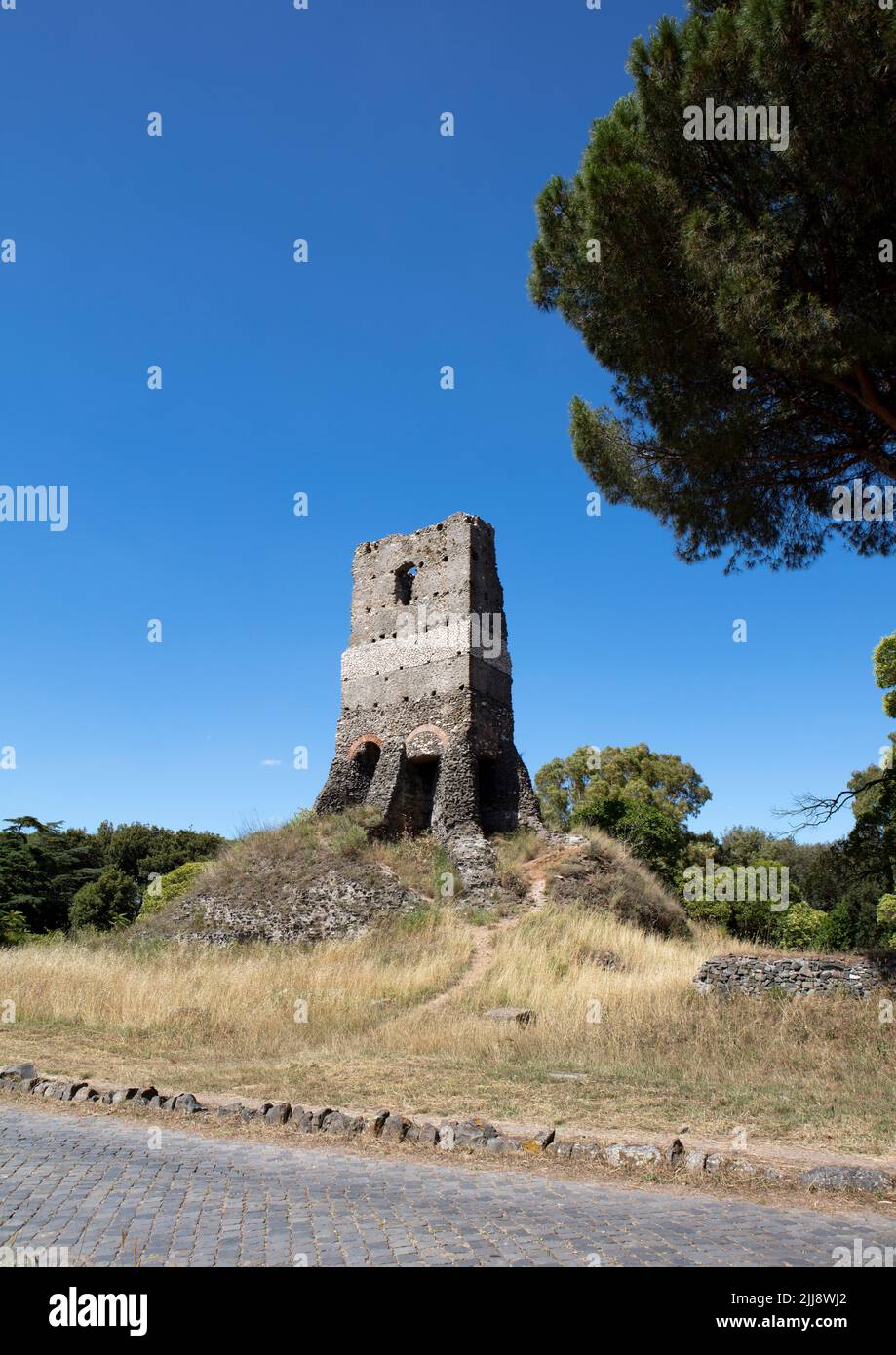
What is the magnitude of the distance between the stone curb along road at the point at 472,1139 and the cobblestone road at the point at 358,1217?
0.48 metres

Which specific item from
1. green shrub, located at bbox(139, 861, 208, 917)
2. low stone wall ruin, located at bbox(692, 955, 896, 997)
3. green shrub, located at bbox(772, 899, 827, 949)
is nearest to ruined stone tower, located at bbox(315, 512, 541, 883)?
low stone wall ruin, located at bbox(692, 955, 896, 997)

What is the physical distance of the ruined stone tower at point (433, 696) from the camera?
21781mm

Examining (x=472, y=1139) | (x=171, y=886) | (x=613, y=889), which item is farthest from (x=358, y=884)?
(x=171, y=886)

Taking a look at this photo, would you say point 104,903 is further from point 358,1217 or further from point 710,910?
point 358,1217

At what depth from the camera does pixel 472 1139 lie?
668cm

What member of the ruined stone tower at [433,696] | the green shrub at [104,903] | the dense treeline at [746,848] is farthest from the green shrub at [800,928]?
the green shrub at [104,903]

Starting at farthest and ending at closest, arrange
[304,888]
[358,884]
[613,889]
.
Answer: [304,888]
[613,889]
[358,884]

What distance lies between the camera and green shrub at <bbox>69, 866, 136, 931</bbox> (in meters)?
34.2

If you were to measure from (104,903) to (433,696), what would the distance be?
20.3 meters

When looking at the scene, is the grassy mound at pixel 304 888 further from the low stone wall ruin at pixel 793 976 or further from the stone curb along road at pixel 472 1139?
the stone curb along road at pixel 472 1139

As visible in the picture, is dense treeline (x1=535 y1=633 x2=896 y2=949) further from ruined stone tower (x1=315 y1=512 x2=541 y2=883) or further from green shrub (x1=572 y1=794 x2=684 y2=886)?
ruined stone tower (x1=315 y1=512 x2=541 y2=883)

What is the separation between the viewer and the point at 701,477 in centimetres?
1232

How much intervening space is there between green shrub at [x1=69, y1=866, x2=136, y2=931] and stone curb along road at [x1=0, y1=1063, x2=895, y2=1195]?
2693 centimetres

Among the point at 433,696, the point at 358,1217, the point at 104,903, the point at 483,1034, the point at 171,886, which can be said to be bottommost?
the point at 104,903
